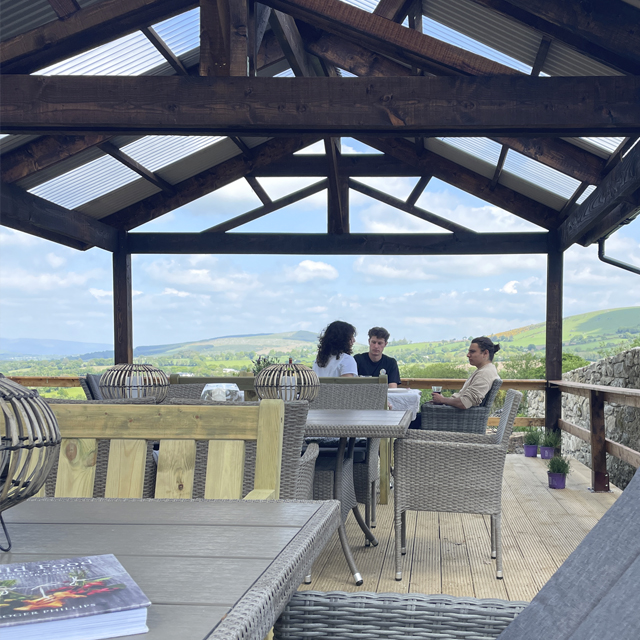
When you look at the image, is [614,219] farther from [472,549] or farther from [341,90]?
[472,549]

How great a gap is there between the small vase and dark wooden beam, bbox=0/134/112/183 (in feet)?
14.4

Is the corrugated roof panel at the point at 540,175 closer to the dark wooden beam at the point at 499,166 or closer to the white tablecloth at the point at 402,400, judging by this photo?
the dark wooden beam at the point at 499,166

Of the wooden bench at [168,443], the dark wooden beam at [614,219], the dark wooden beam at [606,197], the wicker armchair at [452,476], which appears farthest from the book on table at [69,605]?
the dark wooden beam at [614,219]

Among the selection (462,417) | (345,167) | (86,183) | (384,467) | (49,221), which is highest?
(345,167)

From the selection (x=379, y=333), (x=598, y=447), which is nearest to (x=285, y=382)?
(x=379, y=333)

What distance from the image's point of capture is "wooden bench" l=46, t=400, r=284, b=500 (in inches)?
62.7

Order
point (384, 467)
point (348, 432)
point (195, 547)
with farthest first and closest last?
point (384, 467), point (348, 432), point (195, 547)

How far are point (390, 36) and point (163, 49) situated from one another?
6.50ft

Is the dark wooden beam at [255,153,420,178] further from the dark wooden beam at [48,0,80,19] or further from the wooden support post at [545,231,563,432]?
the dark wooden beam at [48,0,80,19]

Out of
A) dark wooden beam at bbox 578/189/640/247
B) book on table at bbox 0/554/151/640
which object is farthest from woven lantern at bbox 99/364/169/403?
dark wooden beam at bbox 578/189/640/247

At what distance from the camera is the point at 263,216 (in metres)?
7.27

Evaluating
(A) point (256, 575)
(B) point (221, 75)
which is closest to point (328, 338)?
(B) point (221, 75)

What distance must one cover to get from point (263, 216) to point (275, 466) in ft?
19.4

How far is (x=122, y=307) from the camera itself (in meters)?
7.25
